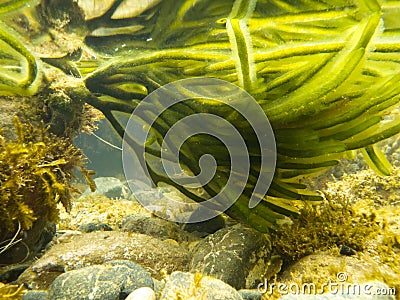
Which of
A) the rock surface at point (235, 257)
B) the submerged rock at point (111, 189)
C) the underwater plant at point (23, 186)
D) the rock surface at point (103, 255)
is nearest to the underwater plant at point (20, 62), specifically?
the underwater plant at point (23, 186)

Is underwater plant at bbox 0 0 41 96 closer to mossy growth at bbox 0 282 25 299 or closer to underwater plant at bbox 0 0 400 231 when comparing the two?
underwater plant at bbox 0 0 400 231

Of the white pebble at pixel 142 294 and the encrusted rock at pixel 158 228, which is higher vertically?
the encrusted rock at pixel 158 228

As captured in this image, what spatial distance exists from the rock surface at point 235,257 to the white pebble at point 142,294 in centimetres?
78

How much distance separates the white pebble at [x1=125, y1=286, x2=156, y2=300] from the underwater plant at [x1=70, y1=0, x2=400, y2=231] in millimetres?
1226

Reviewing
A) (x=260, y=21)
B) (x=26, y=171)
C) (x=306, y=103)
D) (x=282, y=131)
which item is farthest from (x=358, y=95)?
(x=26, y=171)

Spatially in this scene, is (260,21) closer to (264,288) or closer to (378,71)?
(378,71)

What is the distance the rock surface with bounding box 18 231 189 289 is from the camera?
8.48 ft

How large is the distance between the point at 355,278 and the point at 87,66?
173 inches

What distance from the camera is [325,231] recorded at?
2.73 metres

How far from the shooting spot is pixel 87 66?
4609 millimetres

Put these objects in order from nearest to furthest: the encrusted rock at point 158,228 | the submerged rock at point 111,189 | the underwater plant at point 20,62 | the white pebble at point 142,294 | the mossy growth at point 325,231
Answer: the white pebble at point 142,294
the underwater plant at point 20,62
the mossy growth at point 325,231
the encrusted rock at point 158,228
the submerged rock at point 111,189

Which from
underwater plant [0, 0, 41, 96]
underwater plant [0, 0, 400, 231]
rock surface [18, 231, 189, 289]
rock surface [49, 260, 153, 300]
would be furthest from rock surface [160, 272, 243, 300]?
underwater plant [0, 0, 41, 96]

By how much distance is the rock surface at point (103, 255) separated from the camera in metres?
2.59

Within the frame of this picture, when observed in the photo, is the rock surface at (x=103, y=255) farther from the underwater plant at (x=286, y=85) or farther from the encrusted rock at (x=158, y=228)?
the underwater plant at (x=286, y=85)
